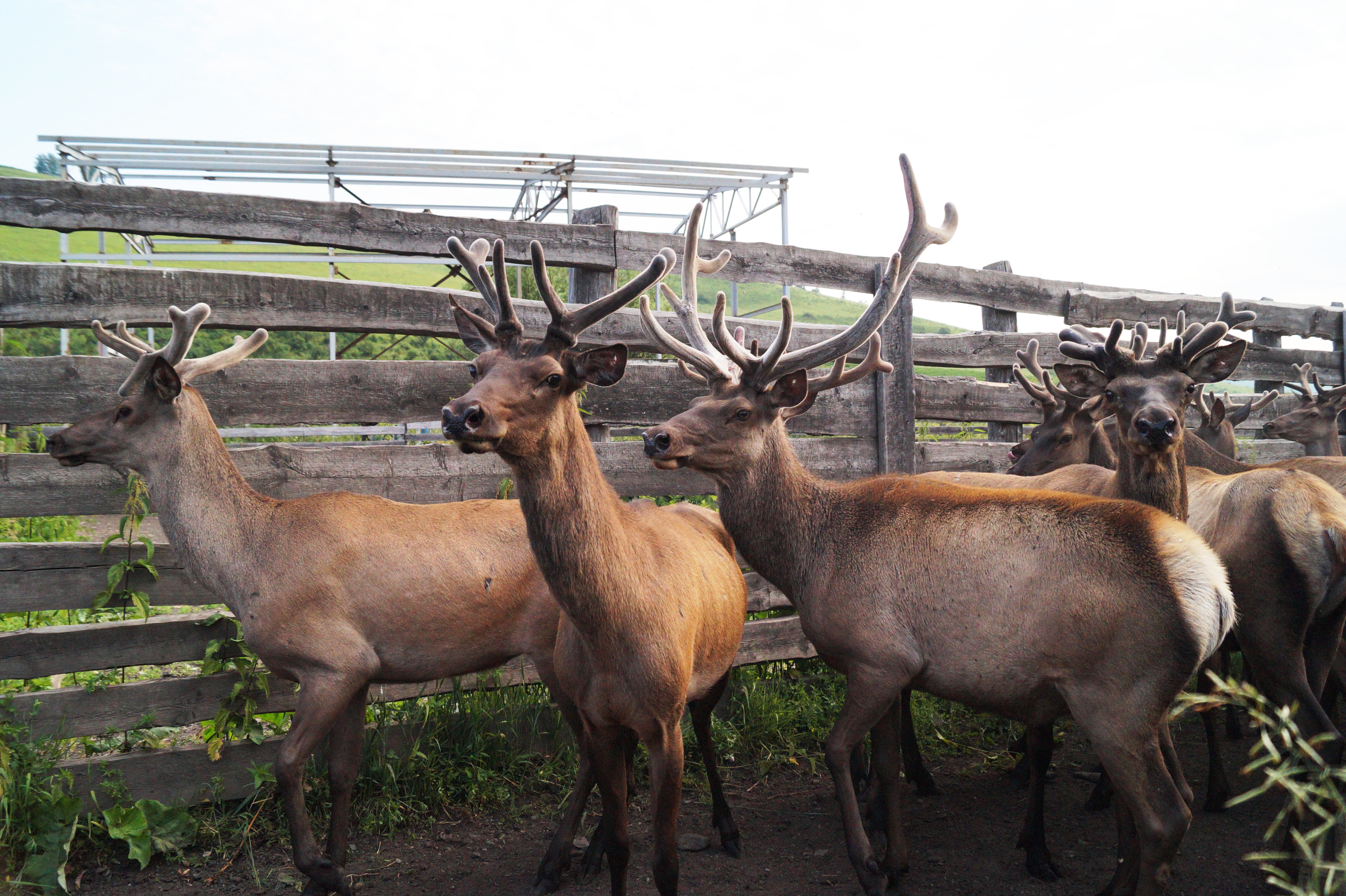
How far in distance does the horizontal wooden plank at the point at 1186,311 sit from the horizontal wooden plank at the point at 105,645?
7.35m

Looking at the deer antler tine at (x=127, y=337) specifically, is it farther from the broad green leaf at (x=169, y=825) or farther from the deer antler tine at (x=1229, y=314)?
the deer antler tine at (x=1229, y=314)

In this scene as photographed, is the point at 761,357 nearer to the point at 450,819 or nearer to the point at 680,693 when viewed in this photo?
the point at 680,693

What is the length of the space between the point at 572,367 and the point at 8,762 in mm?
3233

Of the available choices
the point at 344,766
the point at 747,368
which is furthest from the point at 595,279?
the point at 344,766

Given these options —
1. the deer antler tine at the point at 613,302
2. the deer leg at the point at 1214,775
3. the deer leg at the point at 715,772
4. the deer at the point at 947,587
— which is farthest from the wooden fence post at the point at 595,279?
the deer leg at the point at 1214,775

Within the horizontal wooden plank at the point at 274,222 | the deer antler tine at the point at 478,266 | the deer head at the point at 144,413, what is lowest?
the deer head at the point at 144,413

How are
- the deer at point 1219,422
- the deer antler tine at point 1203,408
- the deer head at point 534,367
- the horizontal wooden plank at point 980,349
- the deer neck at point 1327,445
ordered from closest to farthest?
the deer head at point 534,367, the horizontal wooden plank at point 980,349, the deer antler tine at point 1203,408, the deer at point 1219,422, the deer neck at point 1327,445

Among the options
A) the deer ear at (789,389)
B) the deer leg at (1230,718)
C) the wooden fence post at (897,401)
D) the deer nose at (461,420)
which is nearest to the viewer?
the deer nose at (461,420)

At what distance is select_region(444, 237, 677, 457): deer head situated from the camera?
3.27 m

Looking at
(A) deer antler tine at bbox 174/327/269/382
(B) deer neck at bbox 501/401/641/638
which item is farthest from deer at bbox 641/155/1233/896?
(A) deer antler tine at bbox 174/327/269/382

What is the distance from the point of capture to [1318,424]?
889cm

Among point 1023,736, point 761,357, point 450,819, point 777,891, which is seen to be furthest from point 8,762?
point 1023,736

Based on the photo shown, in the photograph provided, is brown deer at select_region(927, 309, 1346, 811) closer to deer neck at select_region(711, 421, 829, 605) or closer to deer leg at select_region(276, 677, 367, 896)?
deer neck at select_region(711, 421, 829, 605)

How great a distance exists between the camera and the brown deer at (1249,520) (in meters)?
4.42
